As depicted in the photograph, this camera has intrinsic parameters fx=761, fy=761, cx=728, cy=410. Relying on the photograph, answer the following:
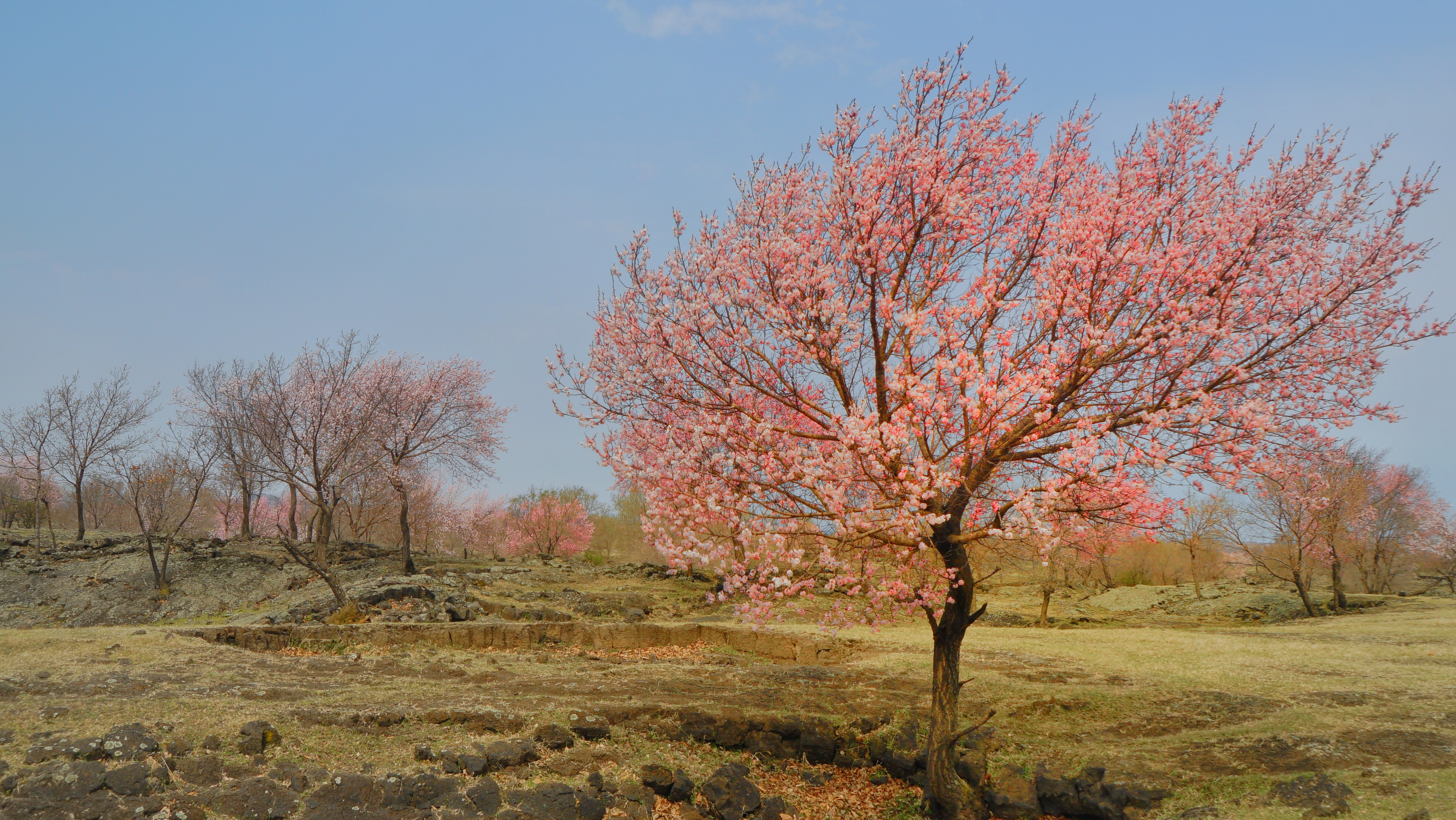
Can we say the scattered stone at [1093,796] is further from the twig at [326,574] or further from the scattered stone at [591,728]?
the twig at [326,574]

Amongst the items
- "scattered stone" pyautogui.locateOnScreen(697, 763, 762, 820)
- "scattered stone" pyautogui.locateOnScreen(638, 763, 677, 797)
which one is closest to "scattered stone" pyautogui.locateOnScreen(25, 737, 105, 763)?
"scattered stone" pyautogui.locateOnScreen(638, 763, 677, 797)

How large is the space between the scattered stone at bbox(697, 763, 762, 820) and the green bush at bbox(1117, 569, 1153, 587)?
30.2 m

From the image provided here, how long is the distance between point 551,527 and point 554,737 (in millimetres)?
38713

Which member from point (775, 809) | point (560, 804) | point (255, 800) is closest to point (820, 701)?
point (775, 809)

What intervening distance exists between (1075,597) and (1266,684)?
737 inches

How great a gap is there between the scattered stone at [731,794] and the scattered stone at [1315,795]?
4.26m

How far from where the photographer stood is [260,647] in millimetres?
12258

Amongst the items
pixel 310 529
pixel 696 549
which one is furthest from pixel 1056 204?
pixel 310 529

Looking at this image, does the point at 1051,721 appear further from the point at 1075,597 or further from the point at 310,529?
the point at 310,529

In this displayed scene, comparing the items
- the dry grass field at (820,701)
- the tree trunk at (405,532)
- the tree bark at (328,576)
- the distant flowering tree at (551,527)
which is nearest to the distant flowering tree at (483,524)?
the distant flowering tree at (551,527)

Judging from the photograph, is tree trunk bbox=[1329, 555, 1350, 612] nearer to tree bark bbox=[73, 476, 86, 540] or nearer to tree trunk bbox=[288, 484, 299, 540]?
tree trunk bbox=[288, 484, 299, 540]

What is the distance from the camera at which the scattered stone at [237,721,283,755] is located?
6469mm

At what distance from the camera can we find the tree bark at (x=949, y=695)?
671cm

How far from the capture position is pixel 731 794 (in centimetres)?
676
